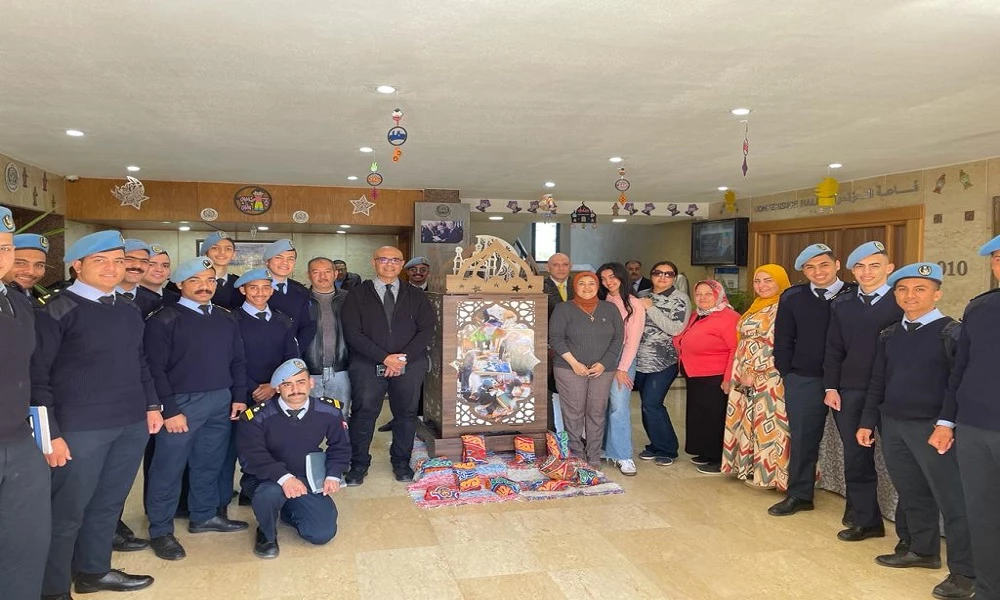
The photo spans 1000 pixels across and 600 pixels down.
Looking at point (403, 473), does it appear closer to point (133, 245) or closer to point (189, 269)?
point (189, 269)

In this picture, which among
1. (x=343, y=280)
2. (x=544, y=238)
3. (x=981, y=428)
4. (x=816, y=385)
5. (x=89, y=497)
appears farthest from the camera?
(x=544, y=238)

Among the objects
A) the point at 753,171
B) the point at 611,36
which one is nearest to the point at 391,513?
the point at 611,36

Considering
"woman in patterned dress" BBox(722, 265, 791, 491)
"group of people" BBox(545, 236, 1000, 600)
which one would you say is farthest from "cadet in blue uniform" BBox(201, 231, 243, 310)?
"woman in patterned dress" BBox(722, 265, 791, 491)

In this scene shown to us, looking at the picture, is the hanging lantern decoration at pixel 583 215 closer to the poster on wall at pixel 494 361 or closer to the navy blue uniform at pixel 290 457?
the poster on wall at pixel 494 361

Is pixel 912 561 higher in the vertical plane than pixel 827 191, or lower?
lower

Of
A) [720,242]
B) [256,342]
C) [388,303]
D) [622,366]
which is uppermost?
[720,242]

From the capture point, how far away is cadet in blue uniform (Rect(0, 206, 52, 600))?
2156 mm

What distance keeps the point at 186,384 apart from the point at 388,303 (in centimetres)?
140

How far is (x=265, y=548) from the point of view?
129 inches

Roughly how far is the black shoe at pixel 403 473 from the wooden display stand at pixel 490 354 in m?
0.28

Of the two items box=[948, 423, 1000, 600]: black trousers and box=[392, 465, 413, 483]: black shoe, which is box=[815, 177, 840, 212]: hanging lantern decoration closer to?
box=[948, 423, 1000, 600]: black trousers

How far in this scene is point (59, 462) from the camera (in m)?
2.47

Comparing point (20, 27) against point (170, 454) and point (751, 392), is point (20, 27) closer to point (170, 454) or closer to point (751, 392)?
point (170, 454)

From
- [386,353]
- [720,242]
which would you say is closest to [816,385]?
[386,353]
